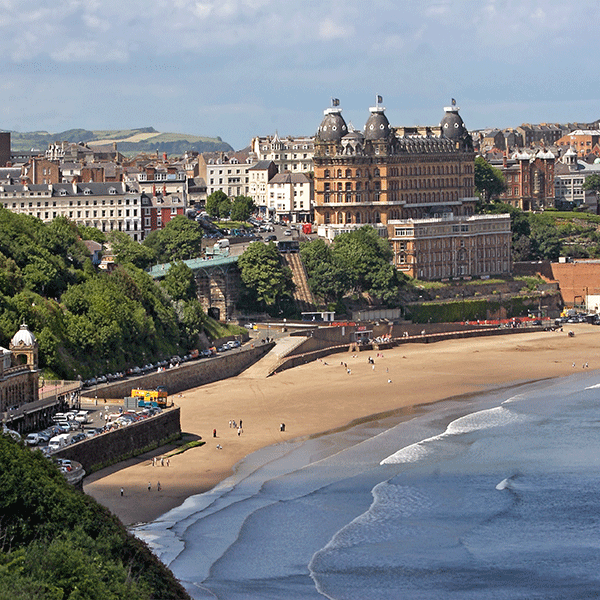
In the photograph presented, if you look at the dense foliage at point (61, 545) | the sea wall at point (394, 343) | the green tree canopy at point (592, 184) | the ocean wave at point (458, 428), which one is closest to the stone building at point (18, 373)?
the ocean wave at point (458, 428)

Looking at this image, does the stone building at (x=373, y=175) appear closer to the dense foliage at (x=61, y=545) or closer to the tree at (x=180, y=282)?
the tree at (x=180, y=282)

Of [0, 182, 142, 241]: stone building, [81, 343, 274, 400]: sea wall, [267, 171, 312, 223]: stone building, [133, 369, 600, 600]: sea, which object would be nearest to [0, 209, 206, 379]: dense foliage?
[81, 343, 274, 400]: sea wall

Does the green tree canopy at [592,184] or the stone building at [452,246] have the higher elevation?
the green tree canopy at [592,184]

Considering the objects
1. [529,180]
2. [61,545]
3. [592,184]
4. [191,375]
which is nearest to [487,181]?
[529,180]

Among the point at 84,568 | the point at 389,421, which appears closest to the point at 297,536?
the point at 84,568

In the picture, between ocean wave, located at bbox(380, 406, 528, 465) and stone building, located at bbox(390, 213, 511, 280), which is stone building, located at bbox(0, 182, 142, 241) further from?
ocean wave, located at bbox(380, 406, 528, 465)

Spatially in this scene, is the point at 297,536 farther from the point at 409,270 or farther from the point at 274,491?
the point at 409,270
